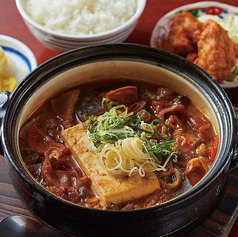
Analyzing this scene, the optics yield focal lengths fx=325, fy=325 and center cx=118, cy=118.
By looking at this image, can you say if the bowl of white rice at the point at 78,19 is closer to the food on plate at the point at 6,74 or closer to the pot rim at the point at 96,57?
the food on plate at the point at 6,74

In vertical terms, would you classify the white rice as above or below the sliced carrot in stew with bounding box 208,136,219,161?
above

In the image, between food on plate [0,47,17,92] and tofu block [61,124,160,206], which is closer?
tofu block [61,124,160,206]

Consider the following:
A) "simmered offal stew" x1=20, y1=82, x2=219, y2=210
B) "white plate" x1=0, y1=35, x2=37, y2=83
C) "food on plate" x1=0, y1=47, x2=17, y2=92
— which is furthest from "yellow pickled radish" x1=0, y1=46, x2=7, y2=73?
"simmered offal stew" x1=20, y1=82, x2=219, y2=210

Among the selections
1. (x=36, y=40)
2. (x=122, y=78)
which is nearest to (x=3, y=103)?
(x=122, y=78)

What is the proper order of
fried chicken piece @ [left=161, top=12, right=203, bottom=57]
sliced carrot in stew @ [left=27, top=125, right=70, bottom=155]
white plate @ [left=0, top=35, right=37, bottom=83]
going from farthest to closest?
fried chicken piece @ [left=161, top=12, right=203, bottom=57]
white plate @ [left=0, top=35, right=37, bottom=83]
sliced carrot in stew @ [left=27, top=125, right=70, bottom=155]

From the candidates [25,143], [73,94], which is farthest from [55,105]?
[25,143]

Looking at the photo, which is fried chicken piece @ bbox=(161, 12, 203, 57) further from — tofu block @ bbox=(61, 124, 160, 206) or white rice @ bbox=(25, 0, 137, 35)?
tofu block @ bbox=(61, 124, 160, 206)
